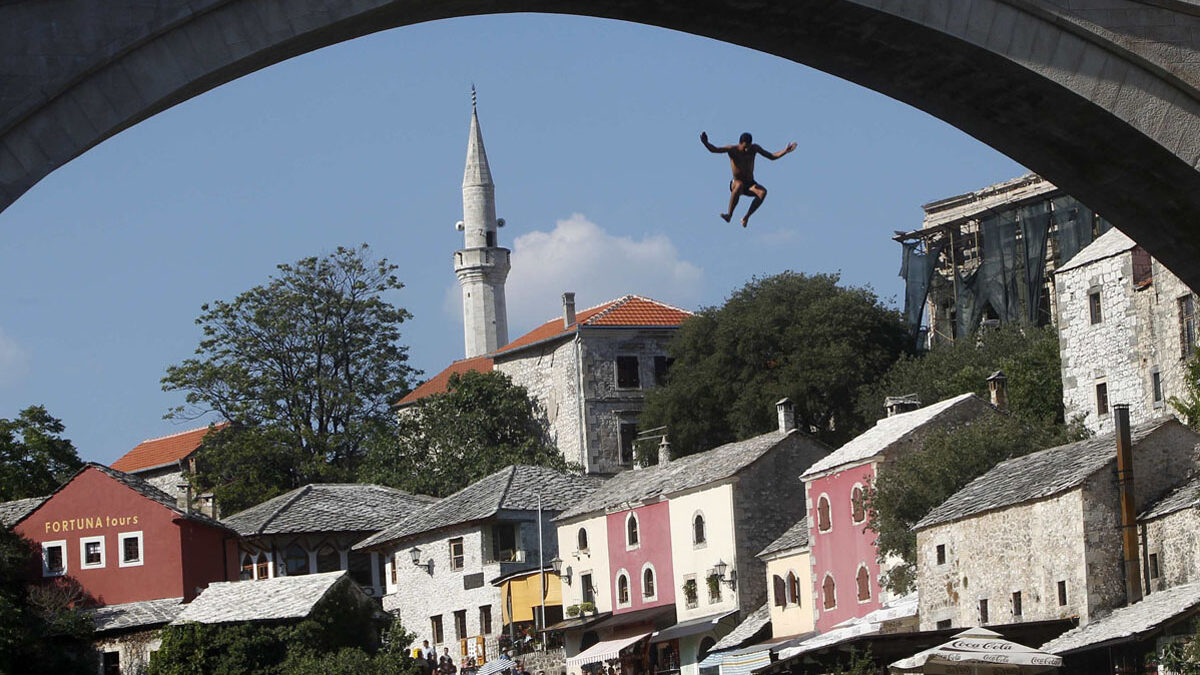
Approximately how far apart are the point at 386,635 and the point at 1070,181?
34.6 meters

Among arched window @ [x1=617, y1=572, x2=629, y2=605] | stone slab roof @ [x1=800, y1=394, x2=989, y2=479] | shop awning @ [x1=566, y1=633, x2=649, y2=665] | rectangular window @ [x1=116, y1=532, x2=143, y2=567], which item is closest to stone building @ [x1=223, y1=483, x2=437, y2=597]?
rectangular window @ [x1=116, y1=532, x2=143, y2=567]

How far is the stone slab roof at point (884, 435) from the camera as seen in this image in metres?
39.9

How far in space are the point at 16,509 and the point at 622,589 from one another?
15388 mm

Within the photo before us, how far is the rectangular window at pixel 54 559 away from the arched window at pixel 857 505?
65.9ft

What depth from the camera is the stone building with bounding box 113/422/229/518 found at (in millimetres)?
70625

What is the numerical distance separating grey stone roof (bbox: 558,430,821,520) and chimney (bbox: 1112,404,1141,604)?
1422 centimetres

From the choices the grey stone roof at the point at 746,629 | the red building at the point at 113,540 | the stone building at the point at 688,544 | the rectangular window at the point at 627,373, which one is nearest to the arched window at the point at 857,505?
the grey stone roof at the point at 746,629

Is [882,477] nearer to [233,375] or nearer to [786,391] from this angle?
[786,391]

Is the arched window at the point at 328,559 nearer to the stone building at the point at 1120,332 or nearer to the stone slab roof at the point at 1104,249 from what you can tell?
the stone building at the point at 1120,332

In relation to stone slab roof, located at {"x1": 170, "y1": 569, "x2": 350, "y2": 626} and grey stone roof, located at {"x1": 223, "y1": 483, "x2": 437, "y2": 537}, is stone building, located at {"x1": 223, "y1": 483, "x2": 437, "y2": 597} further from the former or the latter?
stone slab roof, located at {"x1": 170, "y1": 569, "x2": 350, "y2": 626}

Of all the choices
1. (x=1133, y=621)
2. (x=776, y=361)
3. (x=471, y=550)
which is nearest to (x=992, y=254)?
(x=776, y=361)

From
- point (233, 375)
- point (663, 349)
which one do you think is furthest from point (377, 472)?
point (663, 349)

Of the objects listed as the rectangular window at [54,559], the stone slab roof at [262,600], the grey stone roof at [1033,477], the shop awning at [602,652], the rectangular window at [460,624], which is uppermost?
the grey stone roof at [1033,477]

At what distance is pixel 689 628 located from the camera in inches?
1763
